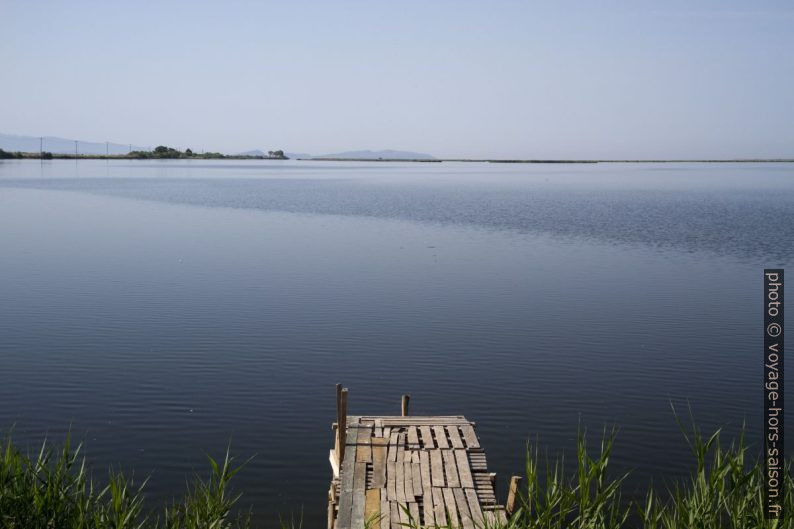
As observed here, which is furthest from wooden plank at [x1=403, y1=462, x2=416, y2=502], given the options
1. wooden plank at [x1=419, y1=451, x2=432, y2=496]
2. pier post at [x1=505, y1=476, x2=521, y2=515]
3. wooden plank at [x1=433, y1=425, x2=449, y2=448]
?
pier post at [x1=505, y1=476, x2=521, y2=515]

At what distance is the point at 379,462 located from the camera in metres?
13.0

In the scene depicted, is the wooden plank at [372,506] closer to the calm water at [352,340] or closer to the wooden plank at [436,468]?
the wooden plank at [436,468]

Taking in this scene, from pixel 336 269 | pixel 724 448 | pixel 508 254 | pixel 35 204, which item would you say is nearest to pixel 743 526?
pixel 724 448

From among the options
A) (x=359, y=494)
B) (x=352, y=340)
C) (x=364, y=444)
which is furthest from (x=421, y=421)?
(x=352, y=340)

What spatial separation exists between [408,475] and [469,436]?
1.68m

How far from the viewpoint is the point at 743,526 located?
361 inches

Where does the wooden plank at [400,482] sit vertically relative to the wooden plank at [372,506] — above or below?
above

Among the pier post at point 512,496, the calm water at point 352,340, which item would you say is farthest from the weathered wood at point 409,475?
the calm water at point 352,340

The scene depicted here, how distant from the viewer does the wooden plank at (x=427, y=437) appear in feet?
44.3

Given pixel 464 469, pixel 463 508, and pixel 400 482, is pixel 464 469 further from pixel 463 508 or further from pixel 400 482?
pixel 463 508

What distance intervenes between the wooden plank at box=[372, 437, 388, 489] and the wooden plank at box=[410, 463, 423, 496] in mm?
451

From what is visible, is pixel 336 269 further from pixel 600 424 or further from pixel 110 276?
pixel 600 424

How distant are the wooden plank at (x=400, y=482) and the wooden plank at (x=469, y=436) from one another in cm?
128

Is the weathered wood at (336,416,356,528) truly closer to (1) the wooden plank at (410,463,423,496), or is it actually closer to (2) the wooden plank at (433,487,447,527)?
(1) the wooden plank at (410,463,423,496)
